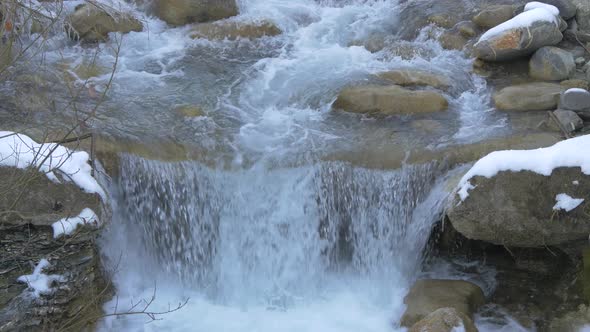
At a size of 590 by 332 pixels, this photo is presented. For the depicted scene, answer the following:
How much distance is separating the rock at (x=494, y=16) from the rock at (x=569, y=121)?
87.0 inches

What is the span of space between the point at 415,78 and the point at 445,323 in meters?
3.27

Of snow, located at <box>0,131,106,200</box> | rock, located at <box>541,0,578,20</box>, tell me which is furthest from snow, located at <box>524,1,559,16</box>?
snow, located at <box>0,131,106,200</box>

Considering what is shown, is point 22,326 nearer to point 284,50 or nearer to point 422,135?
point 422,135

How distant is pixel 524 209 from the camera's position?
4867mm

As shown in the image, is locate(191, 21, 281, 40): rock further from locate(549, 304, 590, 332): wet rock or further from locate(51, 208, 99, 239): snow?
locate(549, 304, 590, 332): wet rock

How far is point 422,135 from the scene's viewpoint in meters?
6.10

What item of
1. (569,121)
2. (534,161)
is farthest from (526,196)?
(569,121)

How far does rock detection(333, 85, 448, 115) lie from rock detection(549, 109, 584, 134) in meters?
1.11

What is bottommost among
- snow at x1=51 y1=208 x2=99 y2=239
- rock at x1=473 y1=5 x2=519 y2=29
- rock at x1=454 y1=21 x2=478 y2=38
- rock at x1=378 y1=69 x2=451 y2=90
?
snow at x1=51 y1=208 x2=99 y2=239

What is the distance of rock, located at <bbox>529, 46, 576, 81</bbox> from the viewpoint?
686cm

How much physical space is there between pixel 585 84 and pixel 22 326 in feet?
19.1

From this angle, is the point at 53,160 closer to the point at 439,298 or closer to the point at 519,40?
the point at 439,298

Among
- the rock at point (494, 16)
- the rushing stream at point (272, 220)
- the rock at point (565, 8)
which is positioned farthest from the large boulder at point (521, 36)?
the rushing stream at point (272, 220)

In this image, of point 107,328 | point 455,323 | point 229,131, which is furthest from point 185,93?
point 455,323
